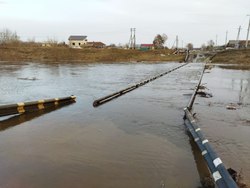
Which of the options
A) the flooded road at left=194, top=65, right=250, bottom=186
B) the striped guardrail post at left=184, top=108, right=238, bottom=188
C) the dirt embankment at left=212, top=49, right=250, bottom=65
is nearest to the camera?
the striped guardrail post at left=184, top=108, right=238, bottom=188

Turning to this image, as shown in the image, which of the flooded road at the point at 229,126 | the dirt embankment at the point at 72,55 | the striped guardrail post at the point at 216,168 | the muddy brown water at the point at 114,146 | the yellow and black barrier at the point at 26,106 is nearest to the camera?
the striped guardrail post at the point at 216,168

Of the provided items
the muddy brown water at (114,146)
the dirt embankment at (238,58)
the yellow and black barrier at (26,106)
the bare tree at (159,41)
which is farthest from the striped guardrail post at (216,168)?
the bare tree at (159,41)

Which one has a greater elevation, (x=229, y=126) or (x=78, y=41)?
(x=78, y=41)

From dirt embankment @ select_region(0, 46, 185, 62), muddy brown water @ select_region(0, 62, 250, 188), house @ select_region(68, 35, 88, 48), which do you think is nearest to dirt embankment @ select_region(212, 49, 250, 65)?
dirt embankment @ select_region(0, 46, 185, 62)

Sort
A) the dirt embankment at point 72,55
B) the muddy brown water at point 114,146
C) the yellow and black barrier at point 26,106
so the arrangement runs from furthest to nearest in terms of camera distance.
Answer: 1. the dirt embankment at point 72,55
2. the yellow and black barrier at point 26,106
3. the muddy brown water at point 114,146

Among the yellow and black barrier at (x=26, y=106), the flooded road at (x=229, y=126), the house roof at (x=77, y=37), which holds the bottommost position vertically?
the flooded road at (x=229, y=126)

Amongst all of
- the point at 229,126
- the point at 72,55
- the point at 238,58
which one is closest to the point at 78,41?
the point at 72,55

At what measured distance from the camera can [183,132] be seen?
7.14 metres

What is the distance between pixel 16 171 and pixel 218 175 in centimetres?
355

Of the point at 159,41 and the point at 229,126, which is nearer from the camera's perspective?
the point at 229,126

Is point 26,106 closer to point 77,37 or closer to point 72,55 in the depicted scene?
point 72,55

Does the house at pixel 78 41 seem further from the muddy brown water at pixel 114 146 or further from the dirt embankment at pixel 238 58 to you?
the muddy brown water at pixel 114 146

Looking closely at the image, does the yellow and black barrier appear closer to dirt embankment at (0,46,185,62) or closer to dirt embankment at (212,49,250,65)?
dirt embankment at (0,46,185,62)

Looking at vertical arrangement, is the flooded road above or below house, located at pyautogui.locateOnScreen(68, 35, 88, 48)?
below
